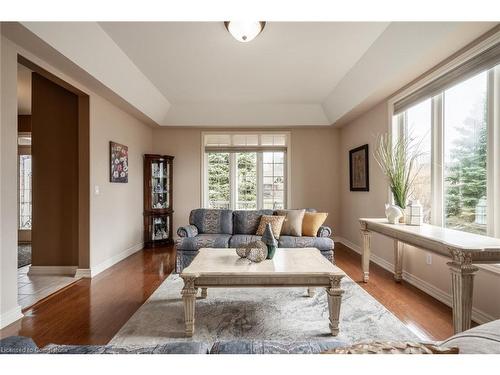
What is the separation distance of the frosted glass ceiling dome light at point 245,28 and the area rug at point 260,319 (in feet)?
8.80

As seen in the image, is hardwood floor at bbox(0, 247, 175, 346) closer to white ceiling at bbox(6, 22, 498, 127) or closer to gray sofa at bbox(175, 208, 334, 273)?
gray sofa at bbox(175, 208, 334, 273)

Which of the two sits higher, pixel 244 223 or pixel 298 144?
pixel 298 144

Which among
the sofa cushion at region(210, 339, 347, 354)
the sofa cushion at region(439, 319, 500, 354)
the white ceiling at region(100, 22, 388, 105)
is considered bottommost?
the sofa cushion at region(210, 339, 347, 354)

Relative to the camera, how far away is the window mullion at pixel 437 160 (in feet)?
9.85

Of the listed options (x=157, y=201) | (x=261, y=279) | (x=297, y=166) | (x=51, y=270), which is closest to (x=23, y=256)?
(x=51, y=270)

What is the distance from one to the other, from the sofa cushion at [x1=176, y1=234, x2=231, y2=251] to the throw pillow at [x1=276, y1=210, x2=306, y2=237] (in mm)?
868

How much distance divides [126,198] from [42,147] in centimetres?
141

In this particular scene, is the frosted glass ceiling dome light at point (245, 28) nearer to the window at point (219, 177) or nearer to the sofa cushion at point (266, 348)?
the sofa cushion at point (266, 348)

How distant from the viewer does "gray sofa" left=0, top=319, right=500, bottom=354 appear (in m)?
0.71

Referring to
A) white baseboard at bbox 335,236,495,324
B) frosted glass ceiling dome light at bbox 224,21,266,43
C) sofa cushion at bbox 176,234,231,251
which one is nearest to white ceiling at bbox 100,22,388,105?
frosted glass ceiling dome light at bbox 224,21,266,43
